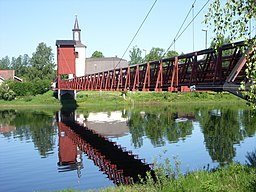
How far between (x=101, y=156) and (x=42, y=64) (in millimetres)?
108593

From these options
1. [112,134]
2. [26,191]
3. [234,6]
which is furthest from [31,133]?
[234,6]

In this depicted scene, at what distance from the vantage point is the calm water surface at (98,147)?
21.1 metres

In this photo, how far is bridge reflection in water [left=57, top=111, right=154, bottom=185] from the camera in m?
20.6

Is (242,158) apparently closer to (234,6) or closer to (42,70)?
(234,6)

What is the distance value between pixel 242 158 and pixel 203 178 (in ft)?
37.0

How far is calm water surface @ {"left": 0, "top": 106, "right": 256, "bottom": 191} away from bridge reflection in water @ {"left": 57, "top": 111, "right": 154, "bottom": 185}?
0.07 metres

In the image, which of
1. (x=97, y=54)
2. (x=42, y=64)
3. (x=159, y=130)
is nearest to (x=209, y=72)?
(x=159, y=130)

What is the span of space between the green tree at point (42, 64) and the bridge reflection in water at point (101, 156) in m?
85.7

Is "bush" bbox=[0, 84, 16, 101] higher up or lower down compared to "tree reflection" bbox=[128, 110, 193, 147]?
higher up

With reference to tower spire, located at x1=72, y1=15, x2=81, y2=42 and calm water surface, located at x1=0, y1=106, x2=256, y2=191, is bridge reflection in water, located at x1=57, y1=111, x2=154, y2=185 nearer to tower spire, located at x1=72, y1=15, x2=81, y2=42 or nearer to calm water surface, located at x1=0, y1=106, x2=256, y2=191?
calm water surface, located at x1=0, y1=106, x2=256, y2=191

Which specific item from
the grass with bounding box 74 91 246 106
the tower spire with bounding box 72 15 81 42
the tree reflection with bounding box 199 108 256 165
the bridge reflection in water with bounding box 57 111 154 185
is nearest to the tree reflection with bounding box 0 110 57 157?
the bridge reflection in water with bounding box 57 111 154 185

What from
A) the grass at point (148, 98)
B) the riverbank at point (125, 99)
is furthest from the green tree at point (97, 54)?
the grass at point (148, 98)

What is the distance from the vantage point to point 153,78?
100ft

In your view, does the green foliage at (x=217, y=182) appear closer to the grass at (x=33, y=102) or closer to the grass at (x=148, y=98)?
the grass at (x=148, y=98)
